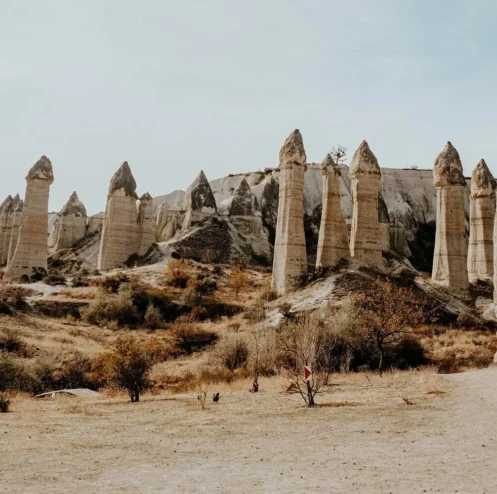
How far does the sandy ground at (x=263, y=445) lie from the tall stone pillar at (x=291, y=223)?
1301 cm

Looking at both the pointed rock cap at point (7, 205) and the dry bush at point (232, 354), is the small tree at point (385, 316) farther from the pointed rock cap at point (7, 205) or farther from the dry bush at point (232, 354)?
the pointed rock cap at point (7, 205)

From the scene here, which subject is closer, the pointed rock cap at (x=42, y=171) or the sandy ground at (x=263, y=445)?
the sandy ground at (x=263, y=445)

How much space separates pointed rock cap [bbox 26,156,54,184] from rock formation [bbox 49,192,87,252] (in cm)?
1442

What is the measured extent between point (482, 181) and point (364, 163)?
8.79m

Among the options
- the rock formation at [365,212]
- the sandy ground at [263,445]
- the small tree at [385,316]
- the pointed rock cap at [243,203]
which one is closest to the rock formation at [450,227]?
the rock formation at [365,212]

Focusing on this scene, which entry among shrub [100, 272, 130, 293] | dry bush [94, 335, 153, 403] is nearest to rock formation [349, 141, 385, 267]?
shrub [100, 272, 130, 293]

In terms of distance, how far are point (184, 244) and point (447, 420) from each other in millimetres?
29998

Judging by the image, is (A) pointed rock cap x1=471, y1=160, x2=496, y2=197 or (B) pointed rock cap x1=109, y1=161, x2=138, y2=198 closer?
A: (A) pointed rock cap x1=471, y1=160, x2=496, y2=197

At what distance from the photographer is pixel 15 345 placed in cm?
1881

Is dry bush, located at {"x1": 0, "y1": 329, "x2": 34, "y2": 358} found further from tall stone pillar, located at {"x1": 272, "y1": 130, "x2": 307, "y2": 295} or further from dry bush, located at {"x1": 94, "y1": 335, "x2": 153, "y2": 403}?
tall stone pillar, located at {"x1": 272, "y1": 130, "x2": 307, "y2": 295}

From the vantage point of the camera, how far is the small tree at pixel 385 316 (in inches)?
667

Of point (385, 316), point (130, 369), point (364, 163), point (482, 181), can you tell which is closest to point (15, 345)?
point (130, 369)

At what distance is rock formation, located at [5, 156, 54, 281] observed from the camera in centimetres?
2923

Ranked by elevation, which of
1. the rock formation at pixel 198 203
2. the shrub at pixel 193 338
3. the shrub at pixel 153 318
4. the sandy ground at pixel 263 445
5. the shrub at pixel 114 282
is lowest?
the sandy ground at pixel 263 445
